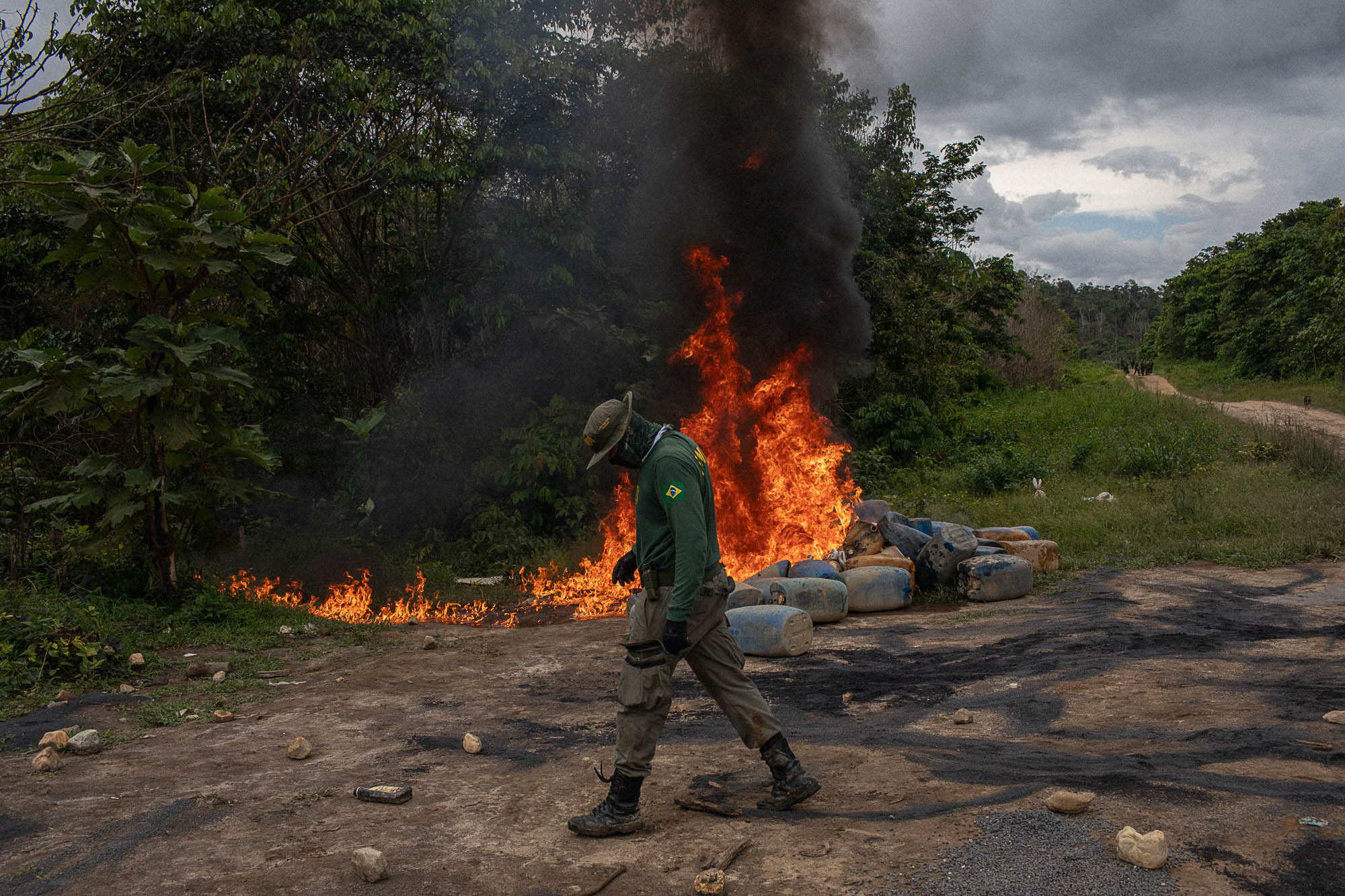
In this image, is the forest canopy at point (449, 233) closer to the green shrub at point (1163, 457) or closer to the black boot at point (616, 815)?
the green shrub at point (1163, 457)

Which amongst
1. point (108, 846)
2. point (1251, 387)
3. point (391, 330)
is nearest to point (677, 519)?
point (108, 846)

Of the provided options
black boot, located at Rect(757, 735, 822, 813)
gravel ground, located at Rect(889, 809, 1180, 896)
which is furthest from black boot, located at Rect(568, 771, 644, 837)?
gravel ground, located at Rect(889, 809, 1180, 896)

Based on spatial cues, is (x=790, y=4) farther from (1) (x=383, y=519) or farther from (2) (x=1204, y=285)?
(2) (x=1204, y=285)

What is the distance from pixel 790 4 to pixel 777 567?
7.69 meters

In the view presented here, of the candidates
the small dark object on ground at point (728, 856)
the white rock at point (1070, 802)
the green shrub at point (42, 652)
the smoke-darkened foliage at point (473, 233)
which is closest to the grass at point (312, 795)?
the small dark object on ground at point (728, 856)

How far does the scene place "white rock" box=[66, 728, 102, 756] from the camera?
4957 millimetres

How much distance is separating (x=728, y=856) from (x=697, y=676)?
0.82m

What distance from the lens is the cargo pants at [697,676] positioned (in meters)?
3.88

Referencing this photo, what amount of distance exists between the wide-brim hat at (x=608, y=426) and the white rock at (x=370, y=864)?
1.88 metres

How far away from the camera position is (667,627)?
12.6 ft

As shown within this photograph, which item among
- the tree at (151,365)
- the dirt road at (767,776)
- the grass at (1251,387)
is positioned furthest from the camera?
the grass at (1251,387)

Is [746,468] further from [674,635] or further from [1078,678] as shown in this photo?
[674,635]

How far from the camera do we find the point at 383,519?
12570 millimetres

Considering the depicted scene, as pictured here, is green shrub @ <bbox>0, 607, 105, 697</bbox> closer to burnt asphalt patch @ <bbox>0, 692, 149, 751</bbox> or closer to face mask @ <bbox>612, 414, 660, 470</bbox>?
burnt asphalt patch @ <bbox>0, 692, 149, 751</bbox>
